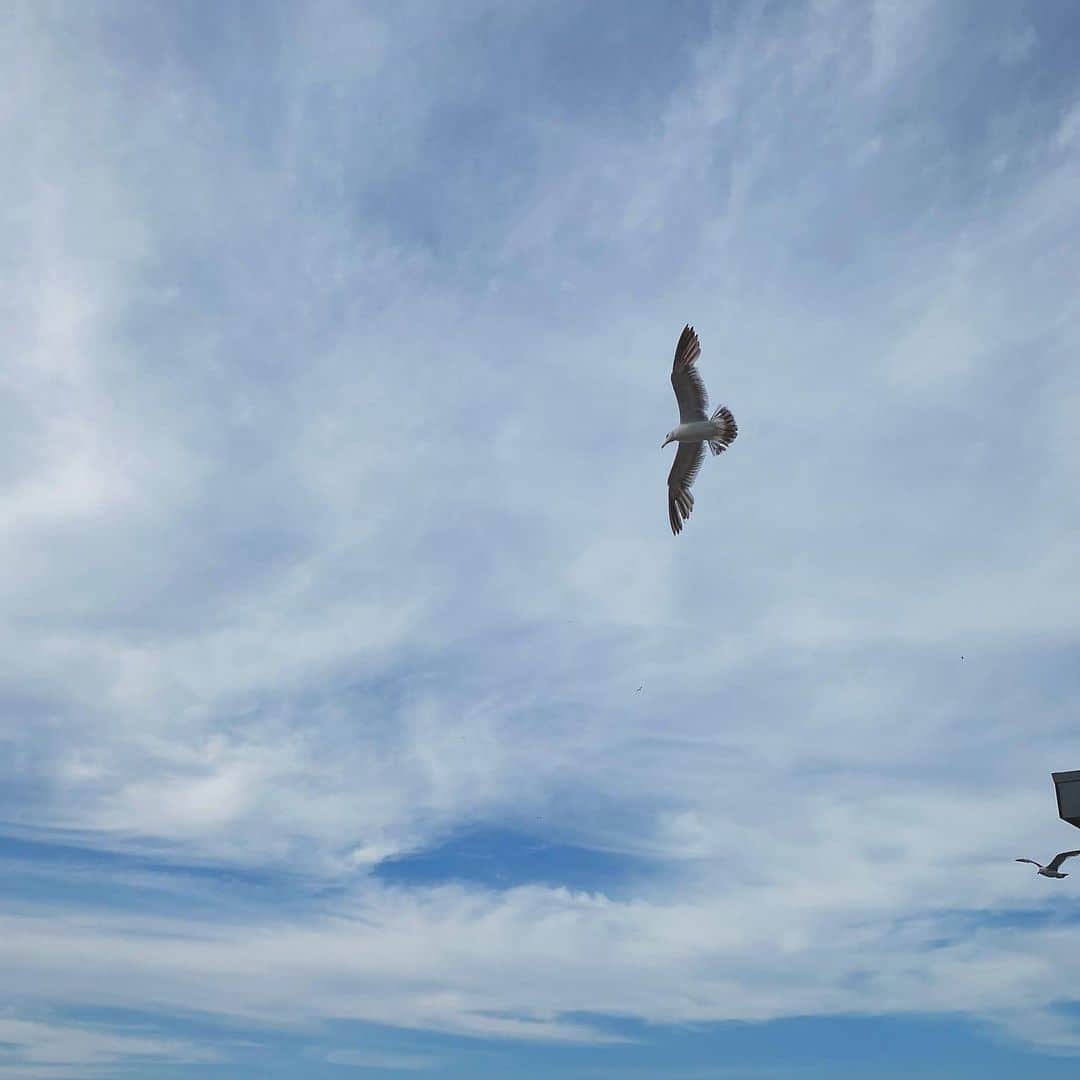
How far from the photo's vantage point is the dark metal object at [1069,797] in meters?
26.9

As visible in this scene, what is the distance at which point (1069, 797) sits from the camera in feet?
88.8

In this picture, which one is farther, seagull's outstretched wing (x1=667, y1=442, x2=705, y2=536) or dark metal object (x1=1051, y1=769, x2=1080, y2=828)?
seagull's outstretched wing (x1=667, y1=442, x2=705, y2=536)

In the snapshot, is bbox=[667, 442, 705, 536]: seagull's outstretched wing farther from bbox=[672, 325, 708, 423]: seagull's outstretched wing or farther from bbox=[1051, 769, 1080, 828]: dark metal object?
bbox=[1051, 769, 1080, 828]: dark metal object

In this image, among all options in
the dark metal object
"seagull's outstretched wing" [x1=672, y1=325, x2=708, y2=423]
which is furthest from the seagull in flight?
the dark metal object

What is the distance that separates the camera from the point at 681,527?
124 feet

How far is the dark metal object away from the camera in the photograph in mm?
26859

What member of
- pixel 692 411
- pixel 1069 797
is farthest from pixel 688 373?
pixel 1069 797

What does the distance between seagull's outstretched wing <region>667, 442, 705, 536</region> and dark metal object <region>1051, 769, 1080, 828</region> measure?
1586 cm

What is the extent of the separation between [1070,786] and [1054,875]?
4.76m

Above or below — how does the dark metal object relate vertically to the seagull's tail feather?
below

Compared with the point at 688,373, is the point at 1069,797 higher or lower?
lower

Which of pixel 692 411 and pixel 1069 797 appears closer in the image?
pixel 1069 797

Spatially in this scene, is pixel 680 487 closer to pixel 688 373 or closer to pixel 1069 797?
pixel 688 373

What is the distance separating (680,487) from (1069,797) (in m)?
17.5
